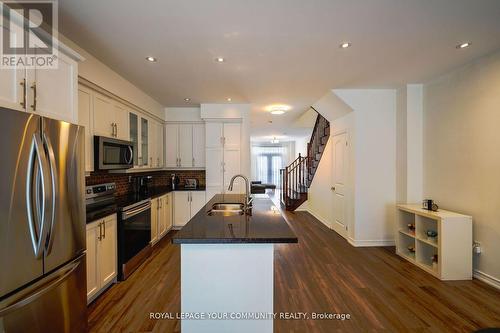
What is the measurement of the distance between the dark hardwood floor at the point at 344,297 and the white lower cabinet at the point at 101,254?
6.6 inches

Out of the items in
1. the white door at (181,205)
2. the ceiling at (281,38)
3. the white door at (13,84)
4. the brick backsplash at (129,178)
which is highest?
the ceiling at (281,38)

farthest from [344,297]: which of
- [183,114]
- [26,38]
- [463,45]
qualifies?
[183,114]

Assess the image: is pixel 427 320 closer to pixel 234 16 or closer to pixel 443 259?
pixel 443 259

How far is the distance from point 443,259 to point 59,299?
12.9ft

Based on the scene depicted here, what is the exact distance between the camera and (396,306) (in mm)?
2316

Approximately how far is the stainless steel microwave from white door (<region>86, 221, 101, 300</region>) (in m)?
0.78

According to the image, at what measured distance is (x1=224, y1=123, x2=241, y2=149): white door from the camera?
15.6 ft

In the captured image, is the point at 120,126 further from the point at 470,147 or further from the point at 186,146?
the point at 470,147

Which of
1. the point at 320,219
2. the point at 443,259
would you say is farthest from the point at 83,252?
the point at 320,219

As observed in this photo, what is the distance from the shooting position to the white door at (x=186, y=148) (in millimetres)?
5035

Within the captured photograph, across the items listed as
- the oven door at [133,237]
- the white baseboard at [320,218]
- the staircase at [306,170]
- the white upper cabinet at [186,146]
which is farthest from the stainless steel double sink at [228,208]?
the staircase at [306,170]

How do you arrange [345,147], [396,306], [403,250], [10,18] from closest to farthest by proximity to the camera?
[10,18] < [396,306] < [403,250] < [345,147]

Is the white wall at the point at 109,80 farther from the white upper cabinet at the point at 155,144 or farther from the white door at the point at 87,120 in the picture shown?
the white upper cabinet at the point at 155,144

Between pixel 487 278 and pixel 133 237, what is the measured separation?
4.40 meters
